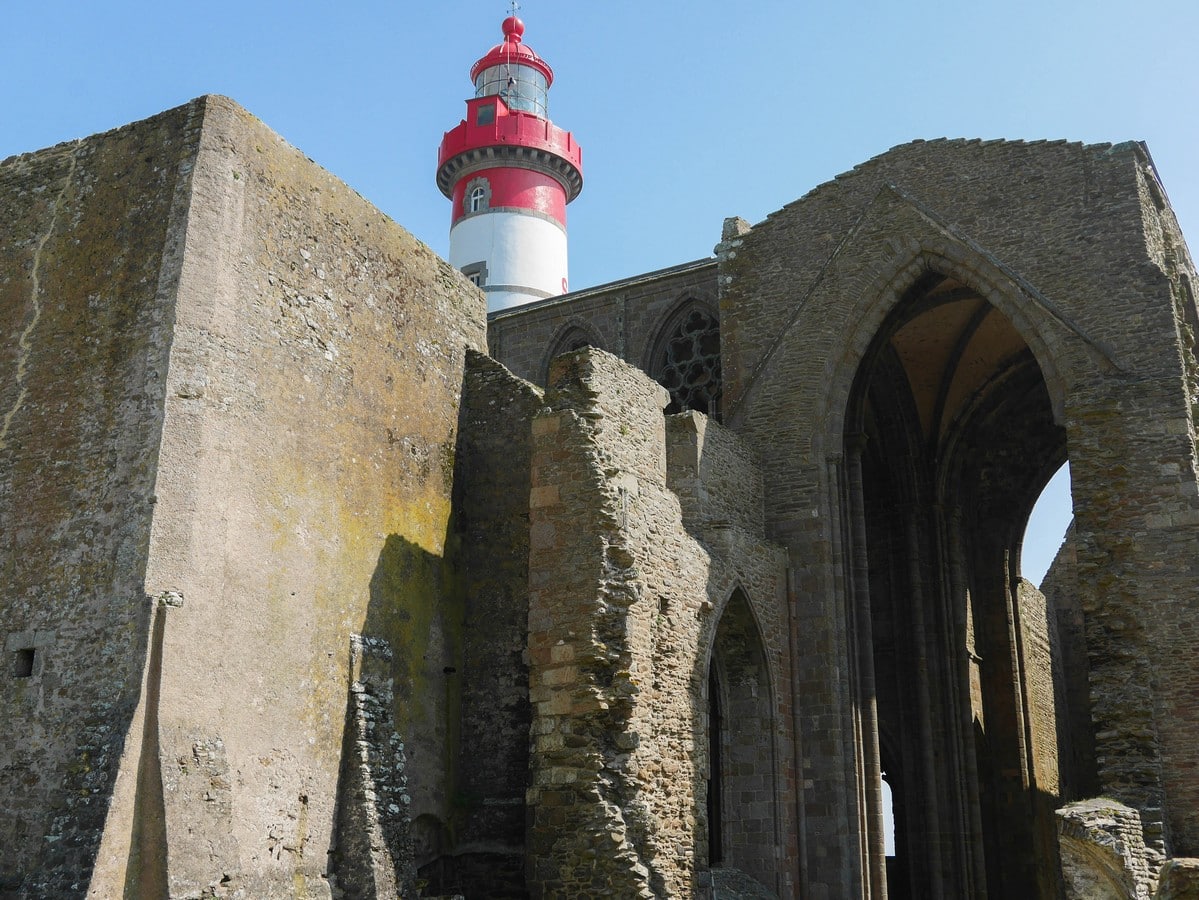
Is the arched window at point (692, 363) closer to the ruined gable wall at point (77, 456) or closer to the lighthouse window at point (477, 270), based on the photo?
the ruined gable wall at point (77, 456)

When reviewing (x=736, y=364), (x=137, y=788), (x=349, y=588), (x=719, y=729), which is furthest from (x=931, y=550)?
(x=137, y=788)

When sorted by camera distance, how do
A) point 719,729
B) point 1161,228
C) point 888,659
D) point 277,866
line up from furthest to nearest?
point 888,659, point 1161,228, point 719,729, point 277,866

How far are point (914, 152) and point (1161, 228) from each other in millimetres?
2494

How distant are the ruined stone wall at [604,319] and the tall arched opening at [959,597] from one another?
8.81 ft

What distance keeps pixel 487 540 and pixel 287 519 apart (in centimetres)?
252

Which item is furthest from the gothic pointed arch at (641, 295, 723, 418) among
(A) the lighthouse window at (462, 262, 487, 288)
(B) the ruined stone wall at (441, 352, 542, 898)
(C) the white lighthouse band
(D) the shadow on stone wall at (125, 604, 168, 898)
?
(A) the lighthouse window at (462, 262, 487, 288)

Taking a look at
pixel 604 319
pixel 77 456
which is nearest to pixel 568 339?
pixel 604 319

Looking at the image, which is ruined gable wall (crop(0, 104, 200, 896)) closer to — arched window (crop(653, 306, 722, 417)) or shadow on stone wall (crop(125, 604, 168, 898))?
shadow on stone wall (crop(125, 604, 168, 898))

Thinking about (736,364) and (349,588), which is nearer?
(349,588)

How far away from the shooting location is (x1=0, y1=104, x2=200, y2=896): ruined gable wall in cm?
810

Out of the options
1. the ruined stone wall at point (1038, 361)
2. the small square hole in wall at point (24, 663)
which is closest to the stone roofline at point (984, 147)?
the ruined stone wall at point (1038, 361)

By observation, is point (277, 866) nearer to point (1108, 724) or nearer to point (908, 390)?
point (1108, 724)

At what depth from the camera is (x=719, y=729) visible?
40.3 ft

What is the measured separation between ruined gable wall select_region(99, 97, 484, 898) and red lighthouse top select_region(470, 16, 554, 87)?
1847 cm
